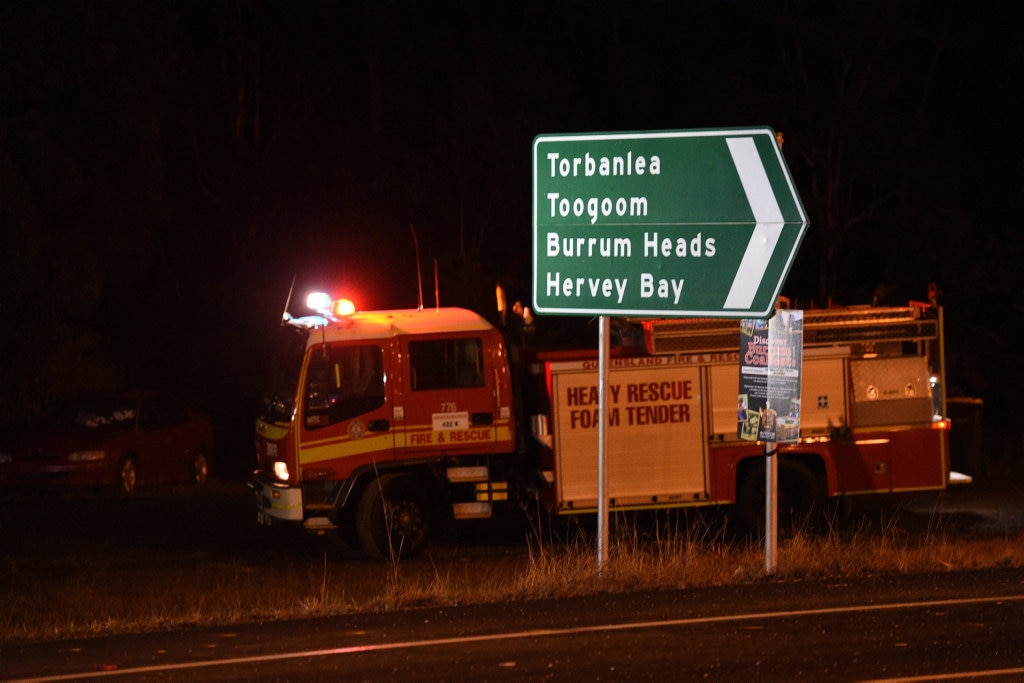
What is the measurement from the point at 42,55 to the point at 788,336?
14337mm

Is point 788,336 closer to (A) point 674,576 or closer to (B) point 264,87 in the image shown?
(A) point 674,576

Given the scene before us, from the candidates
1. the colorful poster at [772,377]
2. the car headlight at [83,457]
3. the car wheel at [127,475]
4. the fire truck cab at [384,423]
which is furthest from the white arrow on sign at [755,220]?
the car wheel at [127,475]

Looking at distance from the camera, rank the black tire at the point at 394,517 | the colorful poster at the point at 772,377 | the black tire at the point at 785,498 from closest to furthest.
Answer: the colorful poster at the point at 772,377 < the black tire at the point at 394,517 < the black tire at the point at 785,498

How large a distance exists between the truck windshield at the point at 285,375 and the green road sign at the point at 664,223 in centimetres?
319

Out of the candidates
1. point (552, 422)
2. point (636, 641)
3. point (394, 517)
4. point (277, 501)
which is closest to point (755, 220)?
point (636, 641)

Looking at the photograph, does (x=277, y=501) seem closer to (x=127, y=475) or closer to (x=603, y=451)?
(x=603, y=451)

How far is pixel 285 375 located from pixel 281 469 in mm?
899

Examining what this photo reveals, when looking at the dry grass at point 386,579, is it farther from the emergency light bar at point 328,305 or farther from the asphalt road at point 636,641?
the emergency light bar at point 328,305

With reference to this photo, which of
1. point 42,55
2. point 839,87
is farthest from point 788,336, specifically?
point 839,87

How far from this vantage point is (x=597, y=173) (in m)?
10.6

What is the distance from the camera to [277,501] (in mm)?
13141

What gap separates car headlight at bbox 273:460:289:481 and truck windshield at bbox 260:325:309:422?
1.33 ft

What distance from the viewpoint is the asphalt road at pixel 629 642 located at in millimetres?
7941

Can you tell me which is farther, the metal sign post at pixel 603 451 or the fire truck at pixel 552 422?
the fire truck at pixel 552 422
